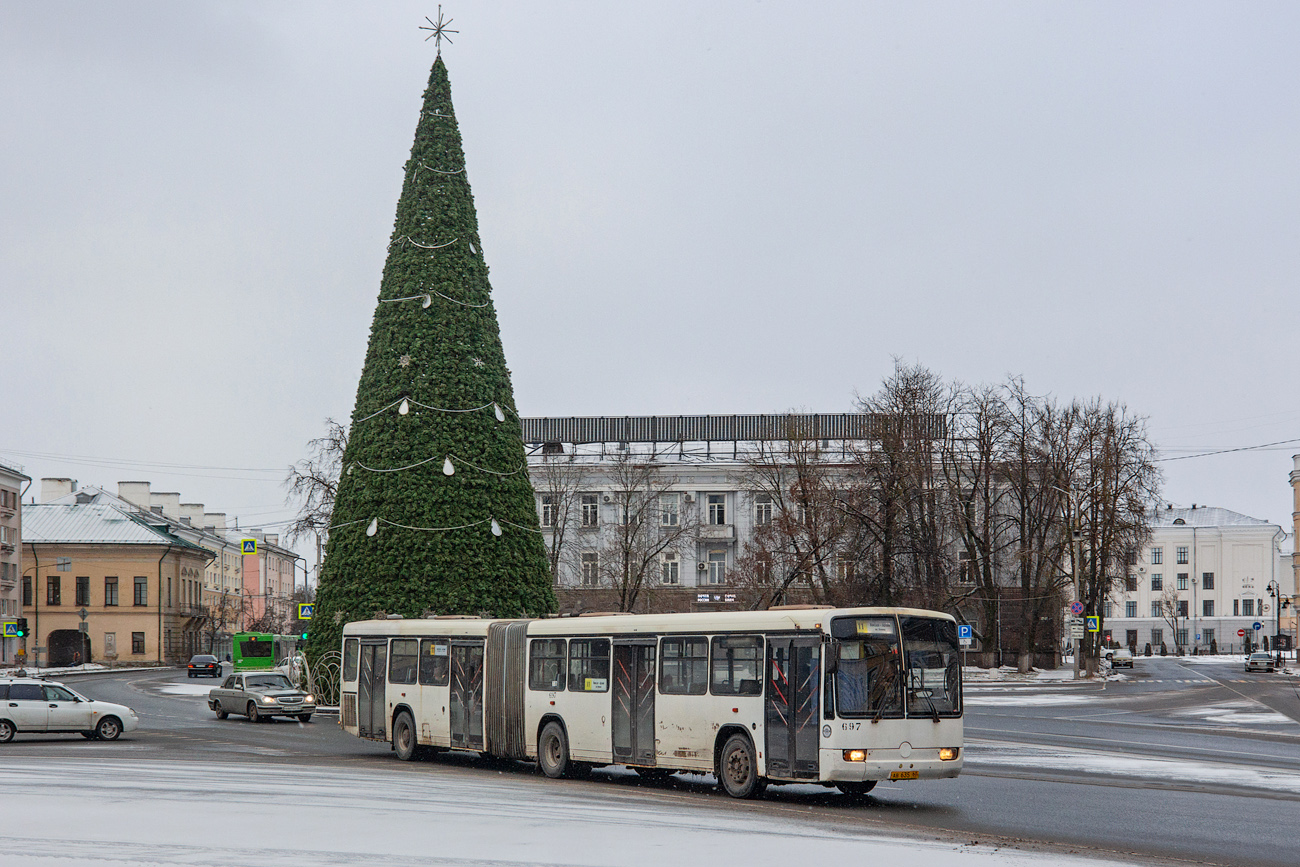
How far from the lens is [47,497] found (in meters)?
116

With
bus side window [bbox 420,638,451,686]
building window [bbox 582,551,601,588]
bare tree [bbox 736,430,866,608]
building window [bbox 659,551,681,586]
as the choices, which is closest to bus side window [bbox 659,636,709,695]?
bus side window [bbox 420,638,451,686]

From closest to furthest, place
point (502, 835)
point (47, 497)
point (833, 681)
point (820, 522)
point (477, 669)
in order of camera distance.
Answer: point (502, 835) → point (833, 681) → point (477, 669) → point (820, 522) → point (47, 497)

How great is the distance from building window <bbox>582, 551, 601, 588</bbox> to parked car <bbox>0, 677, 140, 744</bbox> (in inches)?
1874

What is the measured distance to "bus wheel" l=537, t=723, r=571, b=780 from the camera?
2130 cm

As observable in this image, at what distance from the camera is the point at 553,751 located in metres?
21.5

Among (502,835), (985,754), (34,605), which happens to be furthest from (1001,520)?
(34,605)

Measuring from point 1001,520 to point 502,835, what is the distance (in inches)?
2377

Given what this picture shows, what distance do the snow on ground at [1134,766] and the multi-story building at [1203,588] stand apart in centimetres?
Answer: 11472

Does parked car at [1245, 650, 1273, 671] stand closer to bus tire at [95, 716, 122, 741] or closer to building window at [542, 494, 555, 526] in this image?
building window at [542, 494, 555, 526]

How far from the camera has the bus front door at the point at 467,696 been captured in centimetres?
2330

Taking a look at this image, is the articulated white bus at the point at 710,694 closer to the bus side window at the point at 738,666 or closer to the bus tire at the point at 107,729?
the bus side window at the point at 738,666

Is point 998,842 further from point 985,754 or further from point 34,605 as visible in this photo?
point 34,605

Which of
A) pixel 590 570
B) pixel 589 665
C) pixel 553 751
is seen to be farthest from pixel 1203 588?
pixel 589 665

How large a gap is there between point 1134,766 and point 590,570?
58370 millimetres
